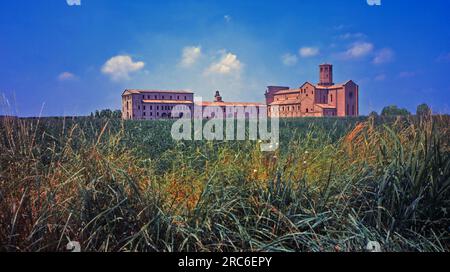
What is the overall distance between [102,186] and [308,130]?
5.87ft

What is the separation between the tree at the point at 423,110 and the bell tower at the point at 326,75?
0.70 meters

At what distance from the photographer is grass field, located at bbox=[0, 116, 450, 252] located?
6.94 ft

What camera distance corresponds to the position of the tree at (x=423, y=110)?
257 centimetres

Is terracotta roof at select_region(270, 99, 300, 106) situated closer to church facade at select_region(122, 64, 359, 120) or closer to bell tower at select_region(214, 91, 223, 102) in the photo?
church facade at select_region(122, 64, 359, 120)

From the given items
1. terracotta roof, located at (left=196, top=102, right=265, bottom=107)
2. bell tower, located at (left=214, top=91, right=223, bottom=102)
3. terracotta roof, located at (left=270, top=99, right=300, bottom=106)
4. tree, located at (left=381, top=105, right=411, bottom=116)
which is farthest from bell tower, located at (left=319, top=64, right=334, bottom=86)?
bell tower, located at (left=214, top=91, right=223, bottom=102)

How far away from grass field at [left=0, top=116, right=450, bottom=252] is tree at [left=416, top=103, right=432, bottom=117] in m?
0.07

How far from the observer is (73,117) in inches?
101

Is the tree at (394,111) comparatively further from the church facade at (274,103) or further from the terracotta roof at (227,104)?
the terracotta roof at (227,104)

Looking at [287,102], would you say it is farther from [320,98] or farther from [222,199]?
[222,199]
